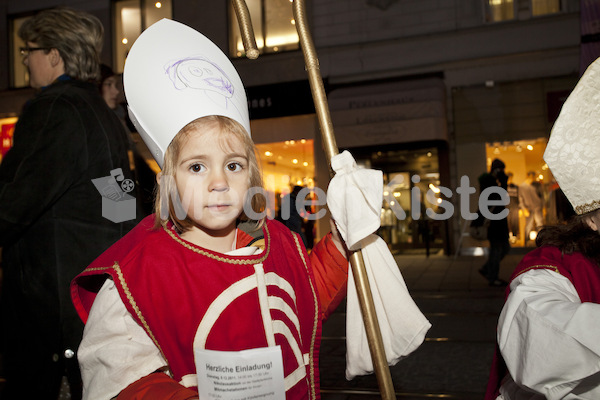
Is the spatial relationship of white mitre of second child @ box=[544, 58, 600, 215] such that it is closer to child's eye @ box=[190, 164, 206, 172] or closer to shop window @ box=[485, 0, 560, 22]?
child's eye @ box=[190, 164, 206, 172]

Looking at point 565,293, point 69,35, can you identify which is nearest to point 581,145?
point 565,293

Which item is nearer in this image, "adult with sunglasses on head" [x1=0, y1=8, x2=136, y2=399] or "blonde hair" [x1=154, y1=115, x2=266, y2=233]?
"blonde hair" [x1=154, y1=115, x2=266, y2=233]

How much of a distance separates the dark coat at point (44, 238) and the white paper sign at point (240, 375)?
3.06ft

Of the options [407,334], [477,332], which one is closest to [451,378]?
[477,332]

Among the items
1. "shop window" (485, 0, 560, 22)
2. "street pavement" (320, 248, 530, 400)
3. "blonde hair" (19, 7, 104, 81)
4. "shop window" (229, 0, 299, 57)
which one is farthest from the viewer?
"shop window" (229, 0, 299, 57)

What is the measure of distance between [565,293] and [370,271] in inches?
23.1

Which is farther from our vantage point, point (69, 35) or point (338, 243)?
point (69, 35)

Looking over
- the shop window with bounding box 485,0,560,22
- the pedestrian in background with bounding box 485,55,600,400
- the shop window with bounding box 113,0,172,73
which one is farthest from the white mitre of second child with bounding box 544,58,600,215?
the shop window with bounding box 113,0,172,73

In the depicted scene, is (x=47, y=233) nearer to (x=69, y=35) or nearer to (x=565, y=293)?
(x=69, y=35)

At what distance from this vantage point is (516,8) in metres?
11.5

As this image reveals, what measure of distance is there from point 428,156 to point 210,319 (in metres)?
11.4

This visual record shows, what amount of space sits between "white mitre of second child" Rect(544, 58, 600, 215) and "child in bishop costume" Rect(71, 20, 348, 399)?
0.69 meters

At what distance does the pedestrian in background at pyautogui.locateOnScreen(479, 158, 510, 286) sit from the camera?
24.1 feet

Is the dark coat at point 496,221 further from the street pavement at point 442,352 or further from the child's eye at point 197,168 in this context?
the child's eye at point 197,168
